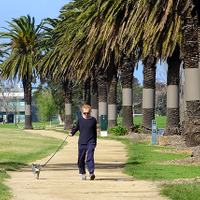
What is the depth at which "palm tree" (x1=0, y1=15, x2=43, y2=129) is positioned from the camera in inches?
2653

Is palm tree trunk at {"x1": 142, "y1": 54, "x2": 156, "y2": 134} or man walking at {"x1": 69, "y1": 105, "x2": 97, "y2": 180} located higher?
palm tree trunk at {"x1": 142, "y1": 54, "x2": 156, "y2": 134}

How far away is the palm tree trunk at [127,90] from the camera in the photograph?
1766 inches

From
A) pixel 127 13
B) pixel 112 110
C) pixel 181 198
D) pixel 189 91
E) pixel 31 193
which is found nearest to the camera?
pixel 181 198

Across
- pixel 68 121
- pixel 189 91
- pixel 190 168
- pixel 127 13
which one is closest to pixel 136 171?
pixel 190 168

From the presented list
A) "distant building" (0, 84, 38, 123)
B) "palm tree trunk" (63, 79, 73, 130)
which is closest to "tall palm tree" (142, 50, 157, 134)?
"palm tree trunk" (63, 79, 73, 130)

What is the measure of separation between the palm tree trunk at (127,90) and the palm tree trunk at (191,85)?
17662mm

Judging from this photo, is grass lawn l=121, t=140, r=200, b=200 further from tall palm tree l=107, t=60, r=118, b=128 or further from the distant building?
the distant building

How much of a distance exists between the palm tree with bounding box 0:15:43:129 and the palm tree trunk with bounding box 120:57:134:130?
21869mm

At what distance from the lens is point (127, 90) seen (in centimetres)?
4650

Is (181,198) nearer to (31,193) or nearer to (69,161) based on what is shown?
(31,193)

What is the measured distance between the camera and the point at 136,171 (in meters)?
18.0

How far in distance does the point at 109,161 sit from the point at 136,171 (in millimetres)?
4874

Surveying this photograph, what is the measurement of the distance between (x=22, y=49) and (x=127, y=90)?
24.6m

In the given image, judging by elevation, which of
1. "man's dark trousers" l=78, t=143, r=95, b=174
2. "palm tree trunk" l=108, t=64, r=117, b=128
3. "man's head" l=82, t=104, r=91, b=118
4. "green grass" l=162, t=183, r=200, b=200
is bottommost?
"green grass" l=162, t=183, r=200, b=200
